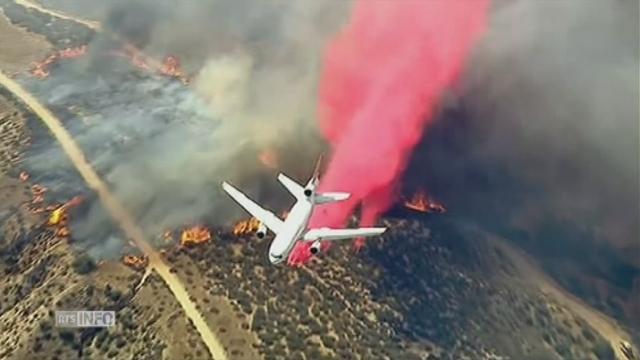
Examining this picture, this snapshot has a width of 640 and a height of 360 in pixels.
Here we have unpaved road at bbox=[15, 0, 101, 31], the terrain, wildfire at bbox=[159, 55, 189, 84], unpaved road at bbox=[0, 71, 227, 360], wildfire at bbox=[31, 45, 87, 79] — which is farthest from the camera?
unpaved road at bbox=[15, 0, 101, 31]

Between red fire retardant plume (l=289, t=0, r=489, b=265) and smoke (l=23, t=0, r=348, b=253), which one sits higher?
red fire retardant plume (l=289, t=0, r=489, b=265)

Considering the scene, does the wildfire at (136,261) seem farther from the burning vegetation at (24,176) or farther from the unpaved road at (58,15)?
the unpaved road at (58,15)

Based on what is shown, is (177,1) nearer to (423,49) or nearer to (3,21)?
(3,21)

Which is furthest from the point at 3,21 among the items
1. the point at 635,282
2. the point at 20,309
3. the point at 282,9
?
the point at 635,282

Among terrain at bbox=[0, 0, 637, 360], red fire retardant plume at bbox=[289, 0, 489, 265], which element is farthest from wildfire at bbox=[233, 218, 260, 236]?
red fire retardant plume at bbox=[289, 0, 489, 265]

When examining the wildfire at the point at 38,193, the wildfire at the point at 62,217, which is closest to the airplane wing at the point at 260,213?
the wildfire at the point at 62,217

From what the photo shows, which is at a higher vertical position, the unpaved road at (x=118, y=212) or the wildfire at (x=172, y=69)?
the wildfire at (x=172, y=69)

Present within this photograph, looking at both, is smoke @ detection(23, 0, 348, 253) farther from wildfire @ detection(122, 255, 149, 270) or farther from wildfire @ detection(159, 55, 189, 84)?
wildfire @ detection(122, 255, 149, 270)
